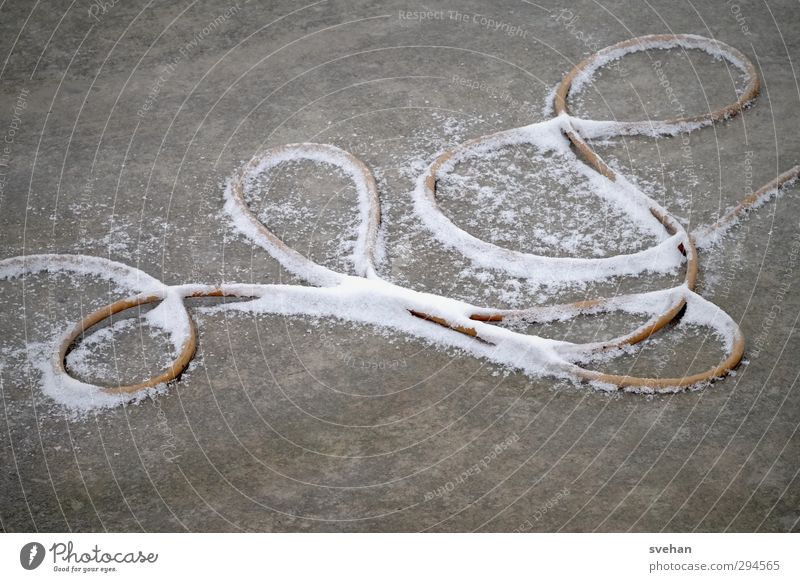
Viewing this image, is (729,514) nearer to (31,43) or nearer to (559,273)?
(559,273)

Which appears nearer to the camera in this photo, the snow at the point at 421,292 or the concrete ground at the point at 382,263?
the concrete ground at the point at 382,263
